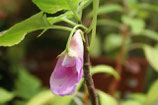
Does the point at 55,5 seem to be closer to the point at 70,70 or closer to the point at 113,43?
the point at 70,70

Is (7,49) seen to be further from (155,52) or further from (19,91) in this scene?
(155,52)

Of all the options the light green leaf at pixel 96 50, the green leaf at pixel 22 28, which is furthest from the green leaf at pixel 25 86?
the green leaf at pixel 22 28

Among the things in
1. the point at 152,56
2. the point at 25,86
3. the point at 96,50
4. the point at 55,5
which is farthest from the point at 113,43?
the point at 55,5

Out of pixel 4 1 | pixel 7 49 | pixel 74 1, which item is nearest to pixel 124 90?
pixel 7 49

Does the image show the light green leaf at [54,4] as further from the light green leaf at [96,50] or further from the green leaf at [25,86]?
the light green leaf at [96,50]

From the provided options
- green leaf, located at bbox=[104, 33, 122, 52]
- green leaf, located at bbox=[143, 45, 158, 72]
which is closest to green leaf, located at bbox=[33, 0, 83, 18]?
green leaf, located at bbox=[143, 45, 158, 72]

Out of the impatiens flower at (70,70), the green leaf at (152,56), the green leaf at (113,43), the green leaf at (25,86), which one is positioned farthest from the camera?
the green leaf at (113,43)

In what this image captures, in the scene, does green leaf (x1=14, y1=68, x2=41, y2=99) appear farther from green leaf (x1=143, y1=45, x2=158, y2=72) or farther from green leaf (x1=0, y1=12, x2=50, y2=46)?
green leaf (x1=0, y1=12, x2=50, y2=46)
